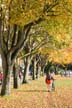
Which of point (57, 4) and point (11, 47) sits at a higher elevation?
point (57, 4)

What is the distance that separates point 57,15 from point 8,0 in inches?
Result: 133

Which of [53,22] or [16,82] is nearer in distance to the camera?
[53,22]

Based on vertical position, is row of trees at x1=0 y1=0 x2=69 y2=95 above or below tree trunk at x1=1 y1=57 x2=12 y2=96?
above

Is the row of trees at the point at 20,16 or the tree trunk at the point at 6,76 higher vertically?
the row of trees at the point at 20,16

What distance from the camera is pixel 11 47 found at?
2762 centimetres

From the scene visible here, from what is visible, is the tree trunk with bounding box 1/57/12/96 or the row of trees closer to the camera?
the row of trees

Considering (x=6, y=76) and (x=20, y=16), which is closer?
(x=20, y=16)

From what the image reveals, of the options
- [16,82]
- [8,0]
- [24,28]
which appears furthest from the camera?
[16,82]

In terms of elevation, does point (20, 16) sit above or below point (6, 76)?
above

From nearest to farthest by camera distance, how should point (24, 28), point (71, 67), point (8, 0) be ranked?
point (8, 0) → point (24, 28) → point (71, 67)

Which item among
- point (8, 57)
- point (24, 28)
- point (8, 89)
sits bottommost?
point (8, 89)

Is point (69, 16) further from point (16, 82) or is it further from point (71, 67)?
point (71, 67)

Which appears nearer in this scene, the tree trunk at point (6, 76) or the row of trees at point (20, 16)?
the row of trees at point (20, 16)

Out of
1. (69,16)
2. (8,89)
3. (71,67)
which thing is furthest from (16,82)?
→ (71,67)
